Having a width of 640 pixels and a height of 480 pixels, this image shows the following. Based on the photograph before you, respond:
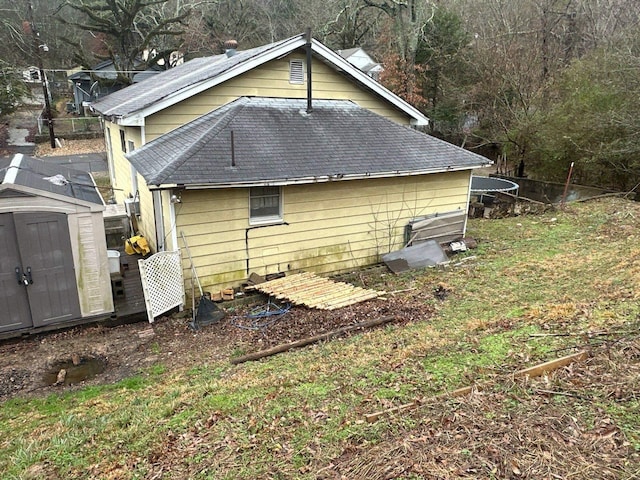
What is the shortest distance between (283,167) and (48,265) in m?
5.09

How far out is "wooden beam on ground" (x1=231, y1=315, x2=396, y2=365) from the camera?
709cm

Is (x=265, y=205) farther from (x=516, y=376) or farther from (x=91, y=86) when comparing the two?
(x=91, y=86)

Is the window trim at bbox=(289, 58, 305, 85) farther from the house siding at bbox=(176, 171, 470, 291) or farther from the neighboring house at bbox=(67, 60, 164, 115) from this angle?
the neighboring house at bbox=(67, 60, 164, 115)

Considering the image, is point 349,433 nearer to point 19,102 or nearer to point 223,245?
point 223,245

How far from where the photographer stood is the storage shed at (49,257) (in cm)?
779

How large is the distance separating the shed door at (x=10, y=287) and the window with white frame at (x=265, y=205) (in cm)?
453

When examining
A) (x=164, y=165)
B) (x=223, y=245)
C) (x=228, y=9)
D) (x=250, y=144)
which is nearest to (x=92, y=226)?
(x=164, y=165)

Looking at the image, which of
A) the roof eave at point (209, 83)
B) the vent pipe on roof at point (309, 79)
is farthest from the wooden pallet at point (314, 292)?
the roof eave at point (209, 83)

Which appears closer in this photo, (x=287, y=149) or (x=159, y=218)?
(x=159, y=218)

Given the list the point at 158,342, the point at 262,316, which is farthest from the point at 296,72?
the point at 158,342

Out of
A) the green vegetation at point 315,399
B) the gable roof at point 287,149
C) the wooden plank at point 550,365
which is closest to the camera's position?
the green vegetation at point 315,399

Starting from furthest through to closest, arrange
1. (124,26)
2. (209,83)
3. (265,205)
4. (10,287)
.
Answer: (124,26)
(209,83)
(265,205)
(10,287)

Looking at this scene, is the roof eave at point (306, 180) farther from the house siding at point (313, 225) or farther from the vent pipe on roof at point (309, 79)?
the vent pipe on roof at point (309, 79)

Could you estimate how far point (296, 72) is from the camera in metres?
11.9
